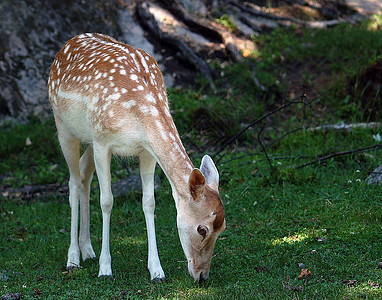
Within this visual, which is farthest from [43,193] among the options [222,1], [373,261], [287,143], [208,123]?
[222,1]

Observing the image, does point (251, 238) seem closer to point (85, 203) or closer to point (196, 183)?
point (196, 183)

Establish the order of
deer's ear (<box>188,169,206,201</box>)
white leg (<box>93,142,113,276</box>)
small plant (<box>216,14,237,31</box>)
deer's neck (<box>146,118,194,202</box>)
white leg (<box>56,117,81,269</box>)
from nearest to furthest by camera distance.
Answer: deer's ear (<box>188,169,206,201</box>), deer's neck (<box>146,118,194,202</box>), white leg (<box>93,142,113,276</box>), white leg (<box>56,117,81,269</box>), small plant (<box>216,14,237,31</box>)

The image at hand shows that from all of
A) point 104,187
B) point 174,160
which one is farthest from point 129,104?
point 104,187

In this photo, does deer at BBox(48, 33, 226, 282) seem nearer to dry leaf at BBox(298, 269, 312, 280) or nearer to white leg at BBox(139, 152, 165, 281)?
white leg at BBox(139, 152, 165, 281)

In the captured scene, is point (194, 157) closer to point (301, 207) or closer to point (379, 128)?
point (301, 207)

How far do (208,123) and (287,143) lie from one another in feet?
5.22

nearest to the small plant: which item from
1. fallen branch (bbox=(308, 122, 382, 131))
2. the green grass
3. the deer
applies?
fallen branch (bbox=(308, 122, 382, 131))

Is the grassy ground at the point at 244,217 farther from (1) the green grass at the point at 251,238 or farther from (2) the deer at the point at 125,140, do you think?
(2) the deer at the point at 125,140

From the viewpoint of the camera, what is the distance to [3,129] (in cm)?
996

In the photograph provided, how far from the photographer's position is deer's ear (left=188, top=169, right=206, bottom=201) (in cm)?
434

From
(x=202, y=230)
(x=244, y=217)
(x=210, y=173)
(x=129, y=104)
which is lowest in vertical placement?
(x=244, y=217)

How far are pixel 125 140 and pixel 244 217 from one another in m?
2.20

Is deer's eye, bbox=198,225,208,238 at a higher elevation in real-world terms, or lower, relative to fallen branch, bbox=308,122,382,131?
higher

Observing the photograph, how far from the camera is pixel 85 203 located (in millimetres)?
5965
